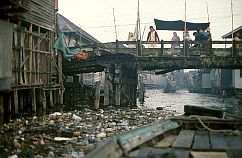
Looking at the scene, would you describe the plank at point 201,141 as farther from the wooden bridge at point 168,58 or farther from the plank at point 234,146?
the wooden bridge at point 168,58

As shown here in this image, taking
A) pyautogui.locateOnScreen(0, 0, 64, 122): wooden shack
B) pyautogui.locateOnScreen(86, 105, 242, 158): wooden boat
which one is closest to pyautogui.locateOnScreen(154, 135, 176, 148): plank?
pyautogui.locateOnScreen(86, 105, 242, 158): wooden boat

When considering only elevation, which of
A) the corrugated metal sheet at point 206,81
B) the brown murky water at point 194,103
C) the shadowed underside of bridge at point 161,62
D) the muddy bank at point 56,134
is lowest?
the brown murky water at point 194,103

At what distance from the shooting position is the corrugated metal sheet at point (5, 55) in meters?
10.9

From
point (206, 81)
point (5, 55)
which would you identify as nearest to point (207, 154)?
point (5, 55)

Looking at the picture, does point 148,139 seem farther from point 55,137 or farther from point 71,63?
point 71,63

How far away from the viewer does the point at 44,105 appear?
1483cm

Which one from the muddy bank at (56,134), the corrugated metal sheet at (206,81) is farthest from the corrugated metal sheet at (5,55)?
the corrugated metal sheet at (206,81)

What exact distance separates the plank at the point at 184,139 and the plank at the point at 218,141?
316 millimetres

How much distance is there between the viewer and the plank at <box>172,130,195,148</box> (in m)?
4.38

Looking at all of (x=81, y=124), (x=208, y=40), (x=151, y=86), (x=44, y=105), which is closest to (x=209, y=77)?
(x=151, y=86)

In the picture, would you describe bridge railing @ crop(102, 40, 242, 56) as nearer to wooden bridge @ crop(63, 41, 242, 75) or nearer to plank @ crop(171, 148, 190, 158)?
wooden bridge @ crop(63, 41, 242, 75)

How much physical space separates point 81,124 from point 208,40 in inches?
405

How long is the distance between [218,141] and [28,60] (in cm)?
1150

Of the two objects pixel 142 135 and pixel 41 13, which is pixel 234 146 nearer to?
pixel 142 135
